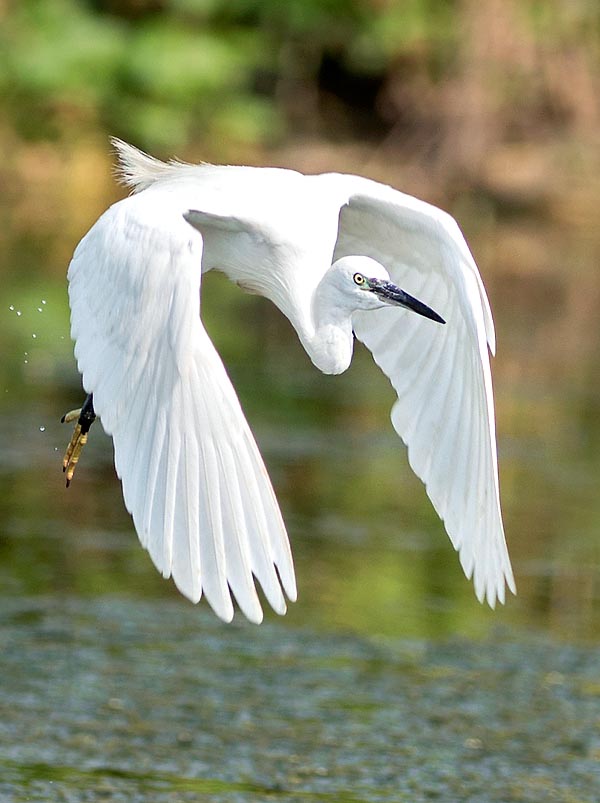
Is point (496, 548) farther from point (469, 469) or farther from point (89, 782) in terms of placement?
point (89, 782)

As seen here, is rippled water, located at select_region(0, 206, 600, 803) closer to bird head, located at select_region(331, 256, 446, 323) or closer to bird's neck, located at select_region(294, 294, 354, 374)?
bird's neck, located at select_region(294, 294, 354, 374)

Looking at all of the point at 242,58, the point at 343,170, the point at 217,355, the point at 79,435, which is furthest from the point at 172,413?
the point at 242,58

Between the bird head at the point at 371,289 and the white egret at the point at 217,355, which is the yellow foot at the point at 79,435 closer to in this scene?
the white egret at the point at 217,355

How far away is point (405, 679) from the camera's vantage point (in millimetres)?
6375

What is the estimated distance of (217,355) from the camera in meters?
4.12

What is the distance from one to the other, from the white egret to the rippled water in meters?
0.92

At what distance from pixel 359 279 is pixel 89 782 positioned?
68.4 inches

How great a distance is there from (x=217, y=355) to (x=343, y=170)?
49.9 ft

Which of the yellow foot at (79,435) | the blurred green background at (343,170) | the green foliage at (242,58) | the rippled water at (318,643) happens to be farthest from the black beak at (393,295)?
the green foliage at (242,58)

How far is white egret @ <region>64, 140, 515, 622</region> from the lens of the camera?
381cm

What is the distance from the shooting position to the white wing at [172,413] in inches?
148

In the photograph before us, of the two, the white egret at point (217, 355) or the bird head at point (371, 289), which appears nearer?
the white egret at point (217, 355)

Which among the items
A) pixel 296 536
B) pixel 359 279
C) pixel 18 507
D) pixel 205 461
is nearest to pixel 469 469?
pixel 359 279

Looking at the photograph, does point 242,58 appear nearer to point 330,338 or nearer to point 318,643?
point 318,643
